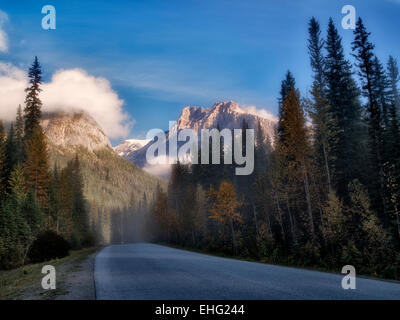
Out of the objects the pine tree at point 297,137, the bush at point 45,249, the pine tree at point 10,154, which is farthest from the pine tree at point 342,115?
the pine tree at point 10,154

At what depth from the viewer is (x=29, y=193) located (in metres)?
37.8

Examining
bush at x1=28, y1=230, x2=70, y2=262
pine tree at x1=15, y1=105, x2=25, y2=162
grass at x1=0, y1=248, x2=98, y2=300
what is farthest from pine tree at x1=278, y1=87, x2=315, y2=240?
pine tree at x1=15, y1=105, x2=25, y2=162

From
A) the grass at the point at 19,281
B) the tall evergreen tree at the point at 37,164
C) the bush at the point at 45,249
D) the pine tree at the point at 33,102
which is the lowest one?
the bush at the point at 45,249

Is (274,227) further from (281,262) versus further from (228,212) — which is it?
(281,262)

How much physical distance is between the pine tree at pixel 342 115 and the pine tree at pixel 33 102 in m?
38.3

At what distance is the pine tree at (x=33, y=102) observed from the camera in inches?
1578

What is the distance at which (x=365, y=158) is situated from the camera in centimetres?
2847

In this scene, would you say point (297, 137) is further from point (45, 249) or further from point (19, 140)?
point (19, 140)

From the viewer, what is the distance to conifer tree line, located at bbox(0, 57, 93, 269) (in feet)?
96.9

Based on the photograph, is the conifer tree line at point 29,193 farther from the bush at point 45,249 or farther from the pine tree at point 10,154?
the bush at point 45,249

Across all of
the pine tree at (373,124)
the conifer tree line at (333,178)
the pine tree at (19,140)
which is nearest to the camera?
the conifer tree line at (333,178)

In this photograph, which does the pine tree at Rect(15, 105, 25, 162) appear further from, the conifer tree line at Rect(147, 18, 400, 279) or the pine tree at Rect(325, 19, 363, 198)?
the pine tree at Rect(325, 19, 363, 198)

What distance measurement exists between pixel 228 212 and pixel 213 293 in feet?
94.9
